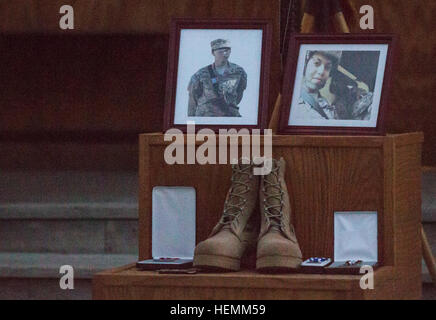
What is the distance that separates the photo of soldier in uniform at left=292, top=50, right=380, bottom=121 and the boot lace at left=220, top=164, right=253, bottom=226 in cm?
20

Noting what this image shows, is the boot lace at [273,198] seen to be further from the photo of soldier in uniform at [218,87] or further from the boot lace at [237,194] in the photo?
the photo of soldier in uniform at [218,87]

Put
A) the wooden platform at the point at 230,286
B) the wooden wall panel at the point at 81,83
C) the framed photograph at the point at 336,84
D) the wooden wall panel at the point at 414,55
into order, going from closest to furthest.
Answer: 1. the wooden platform at the point at 230,286
2. the framed photograph at the point at 336,84
3. the wooden wall panel at the point at 414,55
4. the wooden wall panel at the point at 81,83

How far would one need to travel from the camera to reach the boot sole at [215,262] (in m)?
2.07

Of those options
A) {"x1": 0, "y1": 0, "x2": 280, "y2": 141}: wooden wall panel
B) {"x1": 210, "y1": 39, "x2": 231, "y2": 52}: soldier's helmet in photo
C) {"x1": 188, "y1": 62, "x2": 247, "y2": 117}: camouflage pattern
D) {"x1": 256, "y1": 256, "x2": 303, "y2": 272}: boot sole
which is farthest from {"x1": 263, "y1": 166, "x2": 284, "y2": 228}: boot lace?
{"x1": 0, "y1": 0, "x2": 280, "y2": 141}: wooden wall panel

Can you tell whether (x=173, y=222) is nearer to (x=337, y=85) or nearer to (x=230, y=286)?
(x=230, y=286)

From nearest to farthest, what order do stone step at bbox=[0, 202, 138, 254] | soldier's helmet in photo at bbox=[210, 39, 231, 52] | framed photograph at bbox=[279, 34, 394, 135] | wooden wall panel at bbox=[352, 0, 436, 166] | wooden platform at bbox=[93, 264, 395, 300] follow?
wooden platform at bbox=[93, 264, 395, 300]
framed photograph at bbox=[279, 34, 394, 135]
soldier's helmet in photo at bbox=[210, 39, 231, 52]
stone step at bbox=[0, 202, 138, 254]
wooden wall panel at bbox=[352, 0, 436, 166]

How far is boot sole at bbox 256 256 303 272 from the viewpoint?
2.04 m

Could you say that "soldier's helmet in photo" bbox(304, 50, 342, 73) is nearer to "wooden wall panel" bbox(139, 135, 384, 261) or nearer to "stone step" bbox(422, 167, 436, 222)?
"wooden wall panel" bbox(139, 135, 384, 261)

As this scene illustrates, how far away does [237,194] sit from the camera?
2.20 m

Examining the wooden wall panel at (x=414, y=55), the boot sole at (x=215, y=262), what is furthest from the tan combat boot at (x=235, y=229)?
the wooden wall panel at (x=414, y=55)

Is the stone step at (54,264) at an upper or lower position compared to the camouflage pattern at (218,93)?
lower

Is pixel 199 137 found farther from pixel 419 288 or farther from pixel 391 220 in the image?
pixel 419 288

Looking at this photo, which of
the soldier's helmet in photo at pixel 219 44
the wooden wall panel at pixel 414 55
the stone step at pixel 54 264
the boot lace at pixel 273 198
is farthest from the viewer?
the wooden wall panel at pixel 414 55

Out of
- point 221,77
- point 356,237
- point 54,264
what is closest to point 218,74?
point 221,77
